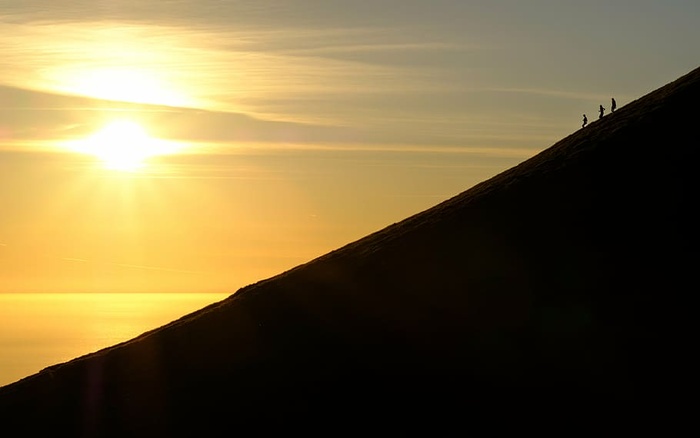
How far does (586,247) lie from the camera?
60.5 meters

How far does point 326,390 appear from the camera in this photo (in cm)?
5281

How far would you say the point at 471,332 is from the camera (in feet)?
181

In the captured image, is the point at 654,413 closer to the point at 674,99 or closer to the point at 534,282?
the point at 534,282

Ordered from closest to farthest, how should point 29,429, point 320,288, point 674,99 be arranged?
point 29,429 < point 320,288 < point 674,99

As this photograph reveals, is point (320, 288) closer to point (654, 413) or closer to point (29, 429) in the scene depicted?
point (29, 429)

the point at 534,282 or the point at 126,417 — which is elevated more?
the point at 534,282

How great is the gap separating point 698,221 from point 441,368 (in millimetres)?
17908

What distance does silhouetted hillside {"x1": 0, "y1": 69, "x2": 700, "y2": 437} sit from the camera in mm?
49281

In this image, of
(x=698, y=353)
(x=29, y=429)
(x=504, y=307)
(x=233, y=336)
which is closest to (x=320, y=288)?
(x=233, y=336)

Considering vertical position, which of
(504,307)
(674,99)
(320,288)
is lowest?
(504,307)

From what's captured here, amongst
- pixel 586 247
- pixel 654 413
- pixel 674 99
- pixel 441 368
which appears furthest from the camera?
pixel 674 99

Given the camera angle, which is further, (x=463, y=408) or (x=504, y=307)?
(x=504, y=307)

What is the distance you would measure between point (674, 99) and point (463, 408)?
112ft

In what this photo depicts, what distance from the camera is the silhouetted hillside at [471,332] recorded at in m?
49.3
